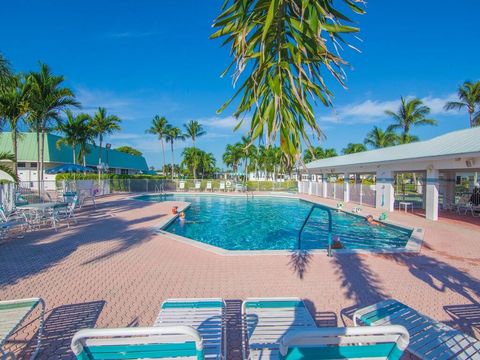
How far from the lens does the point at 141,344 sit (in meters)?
1.70

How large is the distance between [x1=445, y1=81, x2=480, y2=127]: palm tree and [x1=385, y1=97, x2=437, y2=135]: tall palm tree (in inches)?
81.7

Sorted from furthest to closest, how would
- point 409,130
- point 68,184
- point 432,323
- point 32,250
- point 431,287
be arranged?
1. point 409,130
2. point 68,184
3. point 32,250
4. point 431,287
5. point 432,323

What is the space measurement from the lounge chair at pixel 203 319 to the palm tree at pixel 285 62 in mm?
1908

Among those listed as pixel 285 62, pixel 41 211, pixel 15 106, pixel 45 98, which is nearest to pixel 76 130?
pixel 45 98

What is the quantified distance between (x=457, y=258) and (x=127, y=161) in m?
48.8

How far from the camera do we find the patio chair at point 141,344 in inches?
63.6

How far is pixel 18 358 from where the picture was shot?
9.36 ft

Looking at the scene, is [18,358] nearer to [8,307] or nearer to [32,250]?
[8,307]

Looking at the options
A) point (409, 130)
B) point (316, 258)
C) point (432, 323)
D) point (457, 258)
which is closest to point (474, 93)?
point (409, 130)

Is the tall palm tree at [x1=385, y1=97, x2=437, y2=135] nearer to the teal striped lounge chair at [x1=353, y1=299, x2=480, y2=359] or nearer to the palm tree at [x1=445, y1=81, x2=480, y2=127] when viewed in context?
the palm tree at [x1=445, y1=81, x2=480, y2=127]

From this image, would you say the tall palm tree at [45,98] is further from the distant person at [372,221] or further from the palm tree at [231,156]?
the palm tree at [231,156]

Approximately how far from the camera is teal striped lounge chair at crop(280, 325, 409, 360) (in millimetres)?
1620

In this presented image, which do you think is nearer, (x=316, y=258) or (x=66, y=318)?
(x=66, y=318)

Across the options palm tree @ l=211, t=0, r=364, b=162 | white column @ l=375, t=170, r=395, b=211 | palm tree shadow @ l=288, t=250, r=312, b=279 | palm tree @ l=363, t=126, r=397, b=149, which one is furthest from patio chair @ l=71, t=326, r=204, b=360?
palm tree @ l=363, t=126, r=397, b=149
